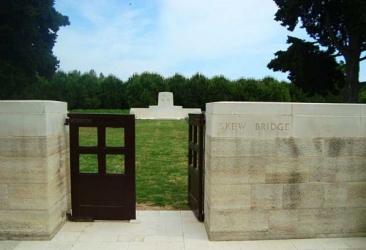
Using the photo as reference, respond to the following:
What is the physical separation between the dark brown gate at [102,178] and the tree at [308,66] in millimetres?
13838

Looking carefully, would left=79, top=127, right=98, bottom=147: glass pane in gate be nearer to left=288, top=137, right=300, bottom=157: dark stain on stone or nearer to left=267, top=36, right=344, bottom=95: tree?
left=288, top=137, right=300, bottom=157: dark stain on stone

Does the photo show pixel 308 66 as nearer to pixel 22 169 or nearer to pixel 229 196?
pixel 229 196

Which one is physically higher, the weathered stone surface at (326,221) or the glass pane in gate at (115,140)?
the weathered stone surface at (326,221)

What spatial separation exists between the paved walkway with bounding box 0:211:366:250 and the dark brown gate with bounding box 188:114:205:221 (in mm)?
340

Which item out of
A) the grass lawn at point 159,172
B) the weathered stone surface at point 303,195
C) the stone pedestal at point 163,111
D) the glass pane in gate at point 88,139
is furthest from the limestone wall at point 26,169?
the stone pedestal at point 163,111

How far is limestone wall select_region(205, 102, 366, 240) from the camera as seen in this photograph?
3.87m

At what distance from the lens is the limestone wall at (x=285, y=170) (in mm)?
3873

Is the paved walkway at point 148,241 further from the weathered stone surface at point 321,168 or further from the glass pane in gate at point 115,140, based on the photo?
the glass pane in gate at point 115,140

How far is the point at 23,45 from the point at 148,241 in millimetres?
16827

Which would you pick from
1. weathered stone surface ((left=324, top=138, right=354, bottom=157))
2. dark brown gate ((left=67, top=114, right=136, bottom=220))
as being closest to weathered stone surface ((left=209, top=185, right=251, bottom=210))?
weathered stone surface ((left=324, top=138, right=354, bottom=157))

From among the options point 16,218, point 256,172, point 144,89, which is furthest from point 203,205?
point 144,89

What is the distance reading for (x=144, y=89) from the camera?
129 feet

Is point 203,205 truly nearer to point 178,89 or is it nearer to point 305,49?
point 305,49

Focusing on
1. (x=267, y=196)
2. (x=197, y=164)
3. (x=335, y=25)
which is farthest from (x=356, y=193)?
(x=335, y=25)
